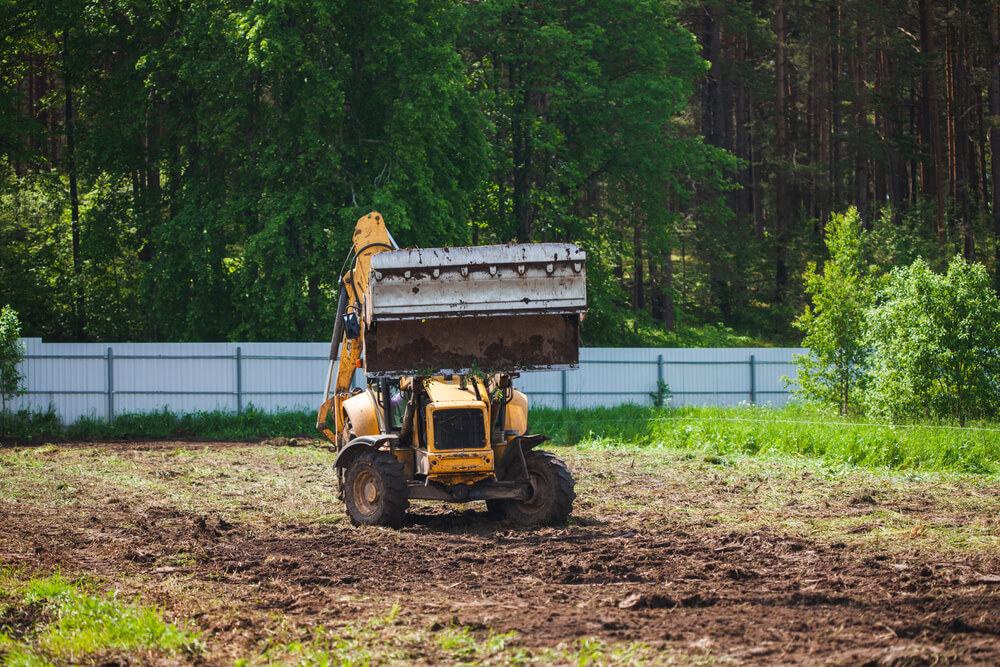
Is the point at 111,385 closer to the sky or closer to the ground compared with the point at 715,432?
closer to the sky

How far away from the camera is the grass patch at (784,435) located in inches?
676

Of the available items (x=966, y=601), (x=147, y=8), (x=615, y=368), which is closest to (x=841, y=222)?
(x=615, y=368)

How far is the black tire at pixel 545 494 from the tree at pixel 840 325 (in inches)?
512

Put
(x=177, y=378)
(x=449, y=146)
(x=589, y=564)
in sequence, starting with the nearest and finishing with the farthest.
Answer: (x=589, y=564)
(x=177, y=378)
(x=449, y=146)

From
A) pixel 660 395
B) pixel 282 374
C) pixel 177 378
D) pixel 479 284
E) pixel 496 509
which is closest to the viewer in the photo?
pixel 479 284

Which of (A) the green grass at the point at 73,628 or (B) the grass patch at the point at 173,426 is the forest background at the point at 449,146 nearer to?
(B) the grass patch at the point at 173,426

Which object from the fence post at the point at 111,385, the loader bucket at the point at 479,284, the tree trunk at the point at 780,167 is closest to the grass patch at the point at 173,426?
the fence post at the point at 111,385

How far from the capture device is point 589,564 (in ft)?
30.6

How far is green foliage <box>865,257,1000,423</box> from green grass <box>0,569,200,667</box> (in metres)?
16.6

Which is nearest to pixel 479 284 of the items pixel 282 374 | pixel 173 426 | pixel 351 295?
pixel 351 295

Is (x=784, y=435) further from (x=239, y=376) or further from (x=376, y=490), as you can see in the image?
(x=239, y=376)

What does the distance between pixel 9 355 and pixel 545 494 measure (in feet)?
59.3

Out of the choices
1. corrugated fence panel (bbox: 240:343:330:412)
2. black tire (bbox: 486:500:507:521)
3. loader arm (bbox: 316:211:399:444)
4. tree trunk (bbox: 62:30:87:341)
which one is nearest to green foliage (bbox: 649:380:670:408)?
corrugated fence panel (bbox: 240:343:330:412)

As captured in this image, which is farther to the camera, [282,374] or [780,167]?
[780,167]
